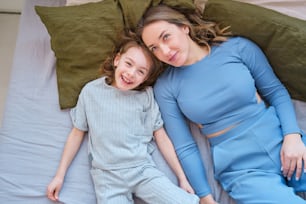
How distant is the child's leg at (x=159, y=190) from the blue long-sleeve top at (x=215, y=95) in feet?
0.29

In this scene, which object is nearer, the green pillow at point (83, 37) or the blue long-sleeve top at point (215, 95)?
the blue long-sleeve top at point (215, 95)

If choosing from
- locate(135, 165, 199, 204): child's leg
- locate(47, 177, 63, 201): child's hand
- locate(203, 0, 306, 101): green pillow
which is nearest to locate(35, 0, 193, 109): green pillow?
locate(203, 0, 306, 101): green pillow

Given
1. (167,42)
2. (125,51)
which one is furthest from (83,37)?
(167,42)

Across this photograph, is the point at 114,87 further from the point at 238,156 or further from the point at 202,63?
the point at 238,156

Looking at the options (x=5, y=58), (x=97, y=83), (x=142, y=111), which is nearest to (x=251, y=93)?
(x=142, y=111)

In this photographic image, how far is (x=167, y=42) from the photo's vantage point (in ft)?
4.16

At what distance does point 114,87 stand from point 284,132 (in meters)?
0.57

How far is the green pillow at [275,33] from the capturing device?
1360 millimetres

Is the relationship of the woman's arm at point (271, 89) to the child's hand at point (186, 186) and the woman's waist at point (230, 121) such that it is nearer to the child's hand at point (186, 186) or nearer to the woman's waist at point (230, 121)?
the woman's waist at point (230, 121)

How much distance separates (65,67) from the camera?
1.47m

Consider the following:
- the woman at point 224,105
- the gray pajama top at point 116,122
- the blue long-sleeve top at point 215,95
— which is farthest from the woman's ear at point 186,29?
the gray pajama top at point 116,122

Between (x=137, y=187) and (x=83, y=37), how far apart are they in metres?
0.56

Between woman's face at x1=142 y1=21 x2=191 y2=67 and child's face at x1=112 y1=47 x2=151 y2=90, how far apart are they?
0.04 m

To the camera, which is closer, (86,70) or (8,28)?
(86,70)
